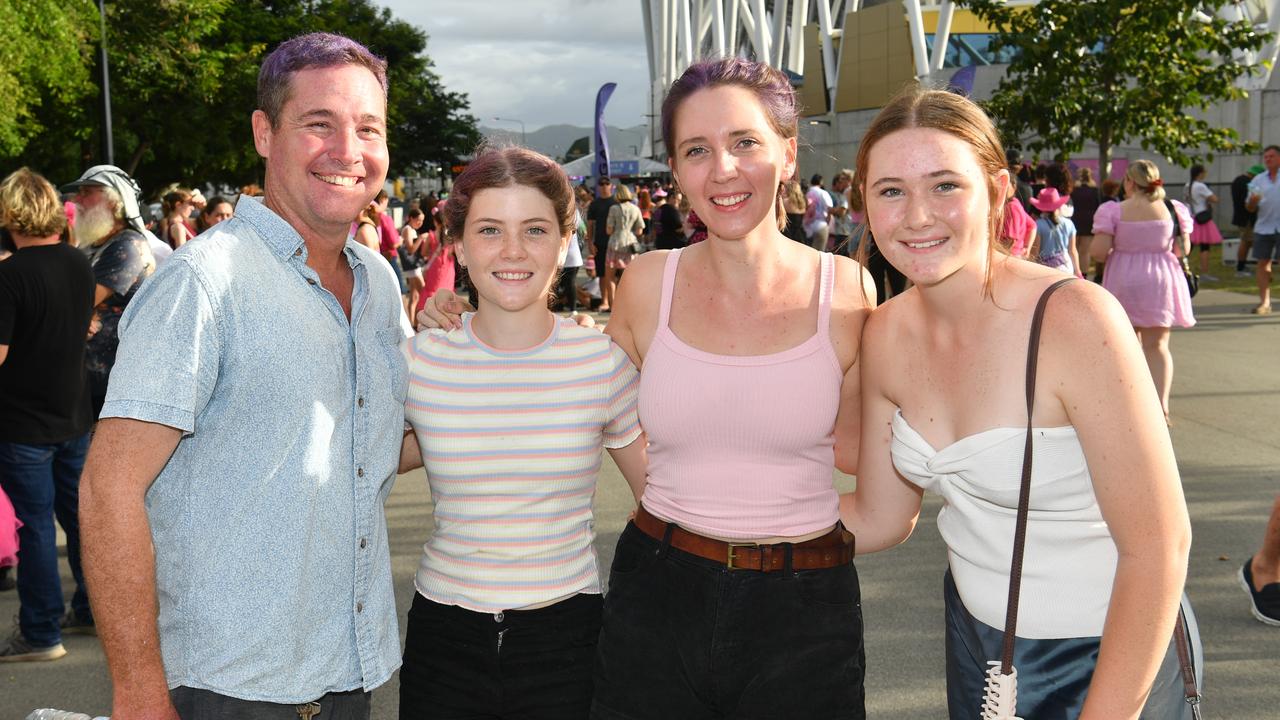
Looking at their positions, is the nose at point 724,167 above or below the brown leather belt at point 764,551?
above

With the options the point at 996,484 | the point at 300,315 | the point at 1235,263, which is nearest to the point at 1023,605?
the point at 996,484

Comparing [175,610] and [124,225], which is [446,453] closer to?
[175,610]

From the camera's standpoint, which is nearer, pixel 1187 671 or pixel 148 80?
pixel 1187 671

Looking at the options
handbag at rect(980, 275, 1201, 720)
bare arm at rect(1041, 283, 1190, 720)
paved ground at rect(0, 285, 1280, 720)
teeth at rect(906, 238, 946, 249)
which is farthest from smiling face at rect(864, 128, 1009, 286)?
paved ground at rect(0, 285, 1280, 720)

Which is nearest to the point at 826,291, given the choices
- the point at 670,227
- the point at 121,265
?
the point at 121,265

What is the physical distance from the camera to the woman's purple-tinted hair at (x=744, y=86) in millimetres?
2729

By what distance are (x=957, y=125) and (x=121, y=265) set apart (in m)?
4.81

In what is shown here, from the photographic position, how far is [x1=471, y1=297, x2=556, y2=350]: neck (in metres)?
2.74

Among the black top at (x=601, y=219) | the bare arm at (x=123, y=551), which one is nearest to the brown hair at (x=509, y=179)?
the bare arm at (x=123, y=551)

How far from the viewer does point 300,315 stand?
7.41ft

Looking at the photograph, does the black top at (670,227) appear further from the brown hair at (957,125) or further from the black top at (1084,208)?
the brown hair at (957,125)

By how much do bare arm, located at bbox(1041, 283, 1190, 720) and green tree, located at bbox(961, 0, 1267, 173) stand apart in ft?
52.5

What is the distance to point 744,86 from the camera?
2.72 metres

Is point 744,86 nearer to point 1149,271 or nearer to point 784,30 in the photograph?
point 1149,271
